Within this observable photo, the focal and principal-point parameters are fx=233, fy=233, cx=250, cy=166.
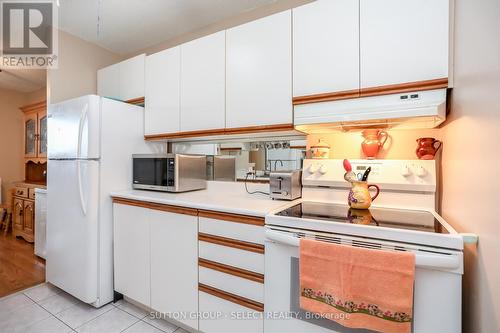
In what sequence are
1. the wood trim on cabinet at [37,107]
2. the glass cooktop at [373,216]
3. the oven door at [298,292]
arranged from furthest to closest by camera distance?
1. the wood trim on cabinet at [37,107]
2. the glass cooktop at [373,216]
3. the oven door at [298,292]

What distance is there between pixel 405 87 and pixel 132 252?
204 cm

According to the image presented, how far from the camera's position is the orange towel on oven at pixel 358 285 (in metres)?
0.88

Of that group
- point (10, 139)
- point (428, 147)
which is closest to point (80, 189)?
point (428, 147)

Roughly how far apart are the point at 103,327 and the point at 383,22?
2.56m

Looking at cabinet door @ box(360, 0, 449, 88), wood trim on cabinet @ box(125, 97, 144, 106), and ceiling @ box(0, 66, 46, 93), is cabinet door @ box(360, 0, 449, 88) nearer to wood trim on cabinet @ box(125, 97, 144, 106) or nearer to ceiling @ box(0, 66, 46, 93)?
wood trim on cabinet @ box(125, 97, 144, 106)

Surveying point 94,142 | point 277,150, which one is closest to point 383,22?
point 277,150

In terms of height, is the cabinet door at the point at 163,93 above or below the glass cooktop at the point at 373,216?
above

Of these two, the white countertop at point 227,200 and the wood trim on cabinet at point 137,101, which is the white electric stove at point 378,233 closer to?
the white countertop at point 227,200

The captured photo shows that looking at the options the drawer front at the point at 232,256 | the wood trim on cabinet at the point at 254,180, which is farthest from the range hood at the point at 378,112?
the drawer front at the point at 232,256

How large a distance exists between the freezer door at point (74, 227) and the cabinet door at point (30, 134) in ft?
7.13

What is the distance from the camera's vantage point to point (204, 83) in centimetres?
182

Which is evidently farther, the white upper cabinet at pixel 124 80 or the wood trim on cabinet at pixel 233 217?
the white upper cabinet at pixel 124 80

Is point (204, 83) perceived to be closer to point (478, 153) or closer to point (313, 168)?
point (313, 168)
